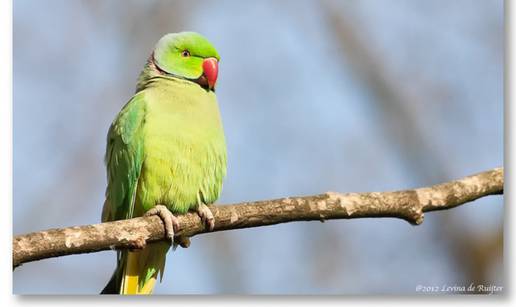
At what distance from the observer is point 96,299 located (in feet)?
8.12

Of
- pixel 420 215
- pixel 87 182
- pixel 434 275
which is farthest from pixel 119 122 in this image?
pixel 434 275

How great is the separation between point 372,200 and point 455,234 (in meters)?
0.66

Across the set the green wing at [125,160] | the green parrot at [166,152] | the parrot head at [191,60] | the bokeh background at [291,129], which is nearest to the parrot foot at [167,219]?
the green parrot at [166,152]

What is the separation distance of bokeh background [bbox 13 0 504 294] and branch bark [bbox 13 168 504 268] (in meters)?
0.29

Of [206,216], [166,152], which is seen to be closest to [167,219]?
[206,216]

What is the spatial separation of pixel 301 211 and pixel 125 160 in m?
0.70

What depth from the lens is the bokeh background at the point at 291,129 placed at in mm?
2564

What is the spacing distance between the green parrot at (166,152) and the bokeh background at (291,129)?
0.11 m

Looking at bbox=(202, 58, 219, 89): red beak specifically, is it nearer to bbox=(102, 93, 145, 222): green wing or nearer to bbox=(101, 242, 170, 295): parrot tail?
bbox=(102, 93, 145, 222): green wing

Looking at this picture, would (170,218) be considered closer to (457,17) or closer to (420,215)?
(420,215)

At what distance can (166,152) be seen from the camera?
2463 mm

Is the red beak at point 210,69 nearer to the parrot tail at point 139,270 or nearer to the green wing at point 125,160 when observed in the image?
the green wing at point 125,160

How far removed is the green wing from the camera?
246cm
